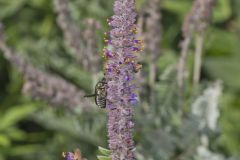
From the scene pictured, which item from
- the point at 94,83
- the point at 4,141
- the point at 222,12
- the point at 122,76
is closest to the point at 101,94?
the point at 122,76

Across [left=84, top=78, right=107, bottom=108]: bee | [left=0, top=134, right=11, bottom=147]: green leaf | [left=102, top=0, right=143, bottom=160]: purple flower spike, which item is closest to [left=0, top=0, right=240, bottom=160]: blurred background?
[left=0, top=134, right=11, bottom=147]: green leaf

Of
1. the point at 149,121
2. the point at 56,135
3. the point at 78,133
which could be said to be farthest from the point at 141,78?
the point at 56,135

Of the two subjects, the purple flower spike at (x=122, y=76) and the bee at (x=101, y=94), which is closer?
the purple flower spike at (x=122, y=76)

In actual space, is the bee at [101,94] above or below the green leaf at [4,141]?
above

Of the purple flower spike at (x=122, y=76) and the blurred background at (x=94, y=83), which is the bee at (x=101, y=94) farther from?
the blurred background at (x=94, y=83)

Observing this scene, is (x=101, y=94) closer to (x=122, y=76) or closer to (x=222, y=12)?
(x=122, y=76)

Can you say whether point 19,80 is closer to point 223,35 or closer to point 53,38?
point 53,38

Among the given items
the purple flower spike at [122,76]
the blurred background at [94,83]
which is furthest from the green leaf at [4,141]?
the purple flower spike at [122,76]
